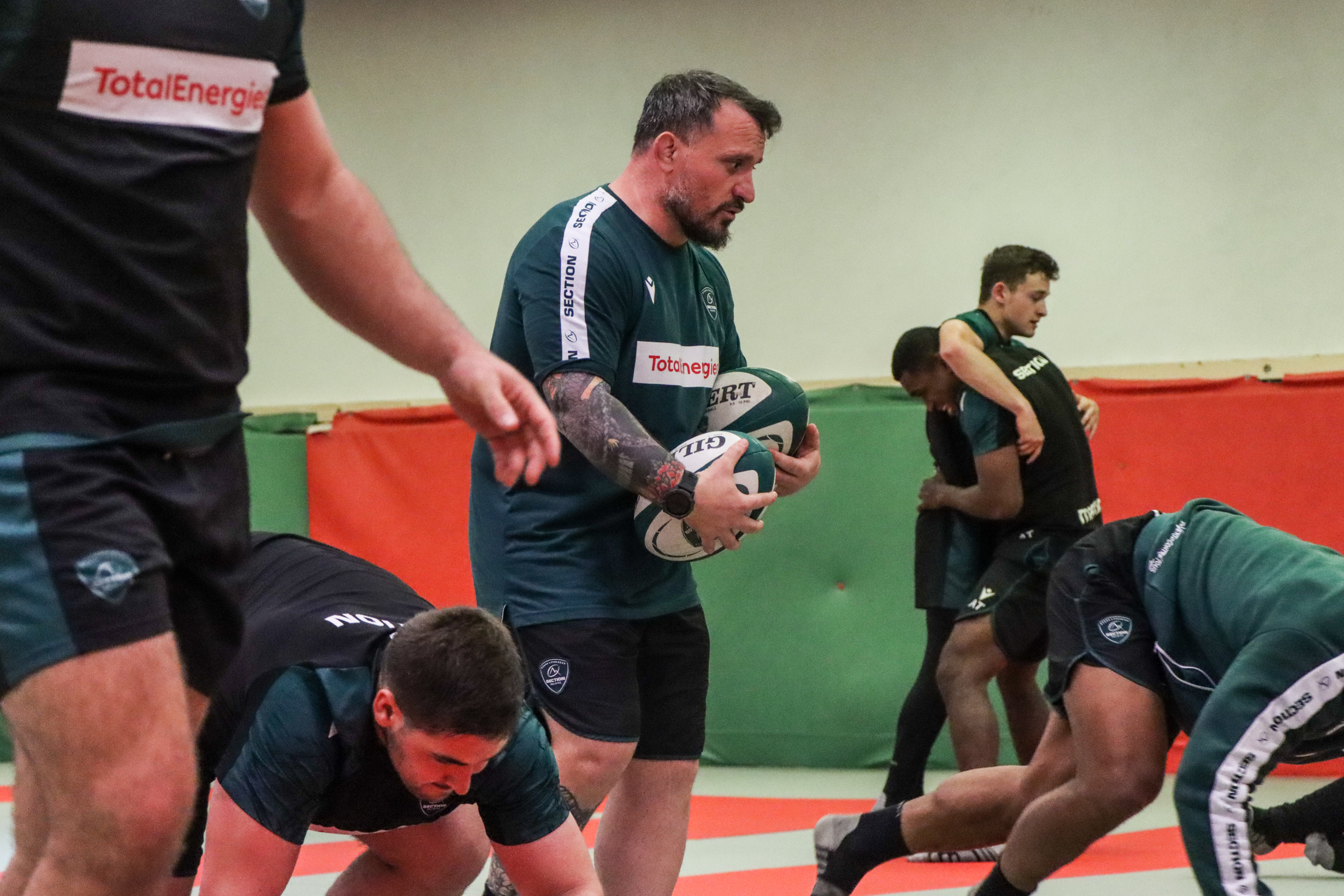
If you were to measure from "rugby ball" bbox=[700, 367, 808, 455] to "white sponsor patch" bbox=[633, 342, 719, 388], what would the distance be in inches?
3.5

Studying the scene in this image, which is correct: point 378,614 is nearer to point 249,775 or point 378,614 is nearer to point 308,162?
point 249,775

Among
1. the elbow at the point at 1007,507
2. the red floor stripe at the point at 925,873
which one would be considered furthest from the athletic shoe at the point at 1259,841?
the elbow at the point at 1007,507

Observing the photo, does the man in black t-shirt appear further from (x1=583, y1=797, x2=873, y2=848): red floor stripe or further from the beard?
(x1=583, y1=797, x2=873, y2=848): red floor stripe

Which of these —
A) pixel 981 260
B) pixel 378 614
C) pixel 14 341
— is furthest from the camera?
pixel 981 260

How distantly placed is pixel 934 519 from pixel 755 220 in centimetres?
275

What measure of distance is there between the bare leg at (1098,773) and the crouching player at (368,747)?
1205 millimetres

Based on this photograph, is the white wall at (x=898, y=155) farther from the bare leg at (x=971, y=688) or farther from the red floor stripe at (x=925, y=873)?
the red floor stripe at (x=925, y=873)

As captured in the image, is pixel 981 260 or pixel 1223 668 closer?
pixel 1223 668

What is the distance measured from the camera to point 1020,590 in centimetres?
493

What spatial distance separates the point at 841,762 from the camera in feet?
22.1

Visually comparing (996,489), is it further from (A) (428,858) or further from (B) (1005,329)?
(A) (428,858)

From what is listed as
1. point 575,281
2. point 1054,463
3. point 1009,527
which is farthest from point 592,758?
point 1054,463

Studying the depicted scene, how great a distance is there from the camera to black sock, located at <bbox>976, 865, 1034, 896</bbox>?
3426 millimetres

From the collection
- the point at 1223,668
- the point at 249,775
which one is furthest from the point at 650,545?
the point at 1223,668
